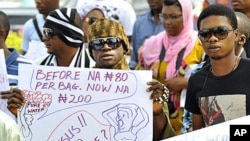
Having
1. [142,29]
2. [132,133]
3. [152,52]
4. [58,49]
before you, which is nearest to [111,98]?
[132,133]

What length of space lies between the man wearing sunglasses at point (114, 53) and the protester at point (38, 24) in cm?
275

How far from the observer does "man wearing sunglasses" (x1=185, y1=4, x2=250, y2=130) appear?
6949mm

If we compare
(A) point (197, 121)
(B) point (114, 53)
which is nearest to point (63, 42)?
(B) point (114, 53)

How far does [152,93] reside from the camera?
23.7 feet

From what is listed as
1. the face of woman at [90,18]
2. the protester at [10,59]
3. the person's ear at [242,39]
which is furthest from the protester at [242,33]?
the face of woman at [90,18]

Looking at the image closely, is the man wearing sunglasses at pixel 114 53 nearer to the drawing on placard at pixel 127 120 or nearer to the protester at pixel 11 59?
the drawing on placard at pixel 127 120

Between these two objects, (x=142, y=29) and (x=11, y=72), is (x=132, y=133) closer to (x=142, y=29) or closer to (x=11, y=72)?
(x=11, y=72)

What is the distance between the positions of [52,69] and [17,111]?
363 mm

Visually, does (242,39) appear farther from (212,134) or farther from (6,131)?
(6,131)

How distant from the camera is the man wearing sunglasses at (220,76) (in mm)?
6949

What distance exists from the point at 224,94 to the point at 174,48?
2012 mm

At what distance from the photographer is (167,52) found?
902cm

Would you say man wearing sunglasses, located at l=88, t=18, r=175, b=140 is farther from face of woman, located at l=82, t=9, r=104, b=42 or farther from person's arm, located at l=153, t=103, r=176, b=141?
face of woman, located at l=82, t=9, r=104, b=42

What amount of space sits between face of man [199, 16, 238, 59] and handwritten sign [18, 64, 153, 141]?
0.44m
